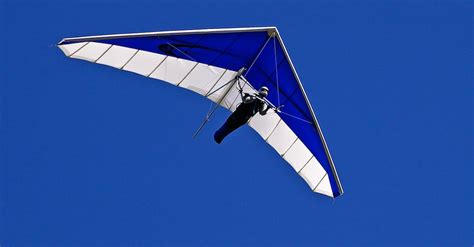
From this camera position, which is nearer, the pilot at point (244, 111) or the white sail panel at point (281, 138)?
the pilot at point (244, 111)

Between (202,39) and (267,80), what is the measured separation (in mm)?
2153

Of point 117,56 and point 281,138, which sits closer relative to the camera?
point 117,56

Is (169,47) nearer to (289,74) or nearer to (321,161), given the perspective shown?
(289,74)

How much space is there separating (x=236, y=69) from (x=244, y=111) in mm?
1244

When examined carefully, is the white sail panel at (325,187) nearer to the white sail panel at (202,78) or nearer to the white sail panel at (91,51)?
the white sail panel at (202,78)

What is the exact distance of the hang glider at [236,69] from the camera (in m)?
17.8

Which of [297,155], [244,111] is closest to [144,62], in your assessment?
[244,111]

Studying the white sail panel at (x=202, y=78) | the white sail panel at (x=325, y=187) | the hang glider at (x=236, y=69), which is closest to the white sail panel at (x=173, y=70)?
the hang glider at (x=236, y=69)

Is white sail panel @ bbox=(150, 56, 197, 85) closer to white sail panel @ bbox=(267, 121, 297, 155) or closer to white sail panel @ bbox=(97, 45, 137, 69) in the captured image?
white sail panel @ bbox=(97, 45, 137, 69)

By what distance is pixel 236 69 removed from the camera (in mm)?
19016

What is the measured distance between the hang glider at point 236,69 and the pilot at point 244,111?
82 cm

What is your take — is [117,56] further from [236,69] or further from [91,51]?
[236,69]

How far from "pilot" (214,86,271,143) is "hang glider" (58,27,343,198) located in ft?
2.70

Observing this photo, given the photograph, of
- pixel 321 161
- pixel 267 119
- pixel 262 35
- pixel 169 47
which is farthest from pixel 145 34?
pixel 321 161
